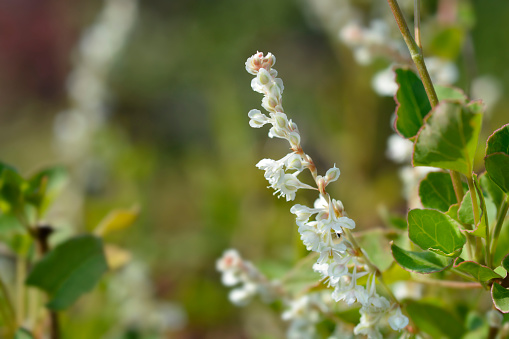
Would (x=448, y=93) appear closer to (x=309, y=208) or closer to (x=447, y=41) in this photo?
(x=309, y=208)

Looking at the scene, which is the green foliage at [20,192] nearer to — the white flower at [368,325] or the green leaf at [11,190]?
the green leaf at [11,190]

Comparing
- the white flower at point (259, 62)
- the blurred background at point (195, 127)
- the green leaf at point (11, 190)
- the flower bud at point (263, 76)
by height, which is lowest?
the blurred background at point (195, 127)

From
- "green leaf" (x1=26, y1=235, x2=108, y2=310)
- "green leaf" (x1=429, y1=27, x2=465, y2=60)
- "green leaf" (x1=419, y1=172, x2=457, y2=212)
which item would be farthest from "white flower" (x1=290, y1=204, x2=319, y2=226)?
"green leaf" (x1=429, y1=27, x2=465, y2=60)

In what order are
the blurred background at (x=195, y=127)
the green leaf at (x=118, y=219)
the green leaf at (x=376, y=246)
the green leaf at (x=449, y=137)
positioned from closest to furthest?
the green leaf at (x=449, y=137) < the green leaf at (x=376, y=246) < the green leaf at (x=118, y=219) < the blurred background at (x=195, y=127)

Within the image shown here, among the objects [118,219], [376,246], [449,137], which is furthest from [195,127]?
[449,137]

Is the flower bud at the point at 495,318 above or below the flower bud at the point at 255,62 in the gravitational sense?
below

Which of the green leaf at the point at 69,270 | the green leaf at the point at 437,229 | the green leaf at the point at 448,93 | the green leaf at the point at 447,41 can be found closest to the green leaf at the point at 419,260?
the green leaf at the point at 437,229

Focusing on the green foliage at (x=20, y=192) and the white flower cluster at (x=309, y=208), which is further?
the green foliage at (x=20, y=192)
